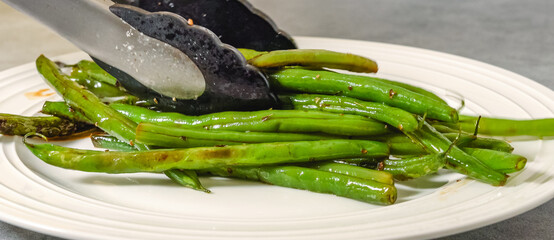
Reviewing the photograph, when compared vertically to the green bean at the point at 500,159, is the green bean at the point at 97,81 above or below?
below

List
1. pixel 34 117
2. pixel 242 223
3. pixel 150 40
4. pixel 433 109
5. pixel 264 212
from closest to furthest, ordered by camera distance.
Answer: pixel 242 223
pixel 264 212
pixel 433 109
pixel 150 40
pixel 34 117

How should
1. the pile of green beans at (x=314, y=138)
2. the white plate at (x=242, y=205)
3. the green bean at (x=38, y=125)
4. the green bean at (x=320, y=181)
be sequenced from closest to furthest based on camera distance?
the white plate at (x=242, y=205)
the green bean at (x=320, y=181)
the pile of green beans at (x=314, y=138)
the green bean at (x=38, y=125)

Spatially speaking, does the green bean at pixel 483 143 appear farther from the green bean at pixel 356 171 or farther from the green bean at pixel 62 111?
the green bean at pixel 62 111

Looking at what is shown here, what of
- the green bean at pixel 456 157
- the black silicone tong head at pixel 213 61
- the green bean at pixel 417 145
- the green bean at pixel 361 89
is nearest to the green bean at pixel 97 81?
the black silicone tong head at pixel 213 61

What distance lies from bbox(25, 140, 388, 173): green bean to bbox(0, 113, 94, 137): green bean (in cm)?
69

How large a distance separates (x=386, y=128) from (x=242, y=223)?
92 cm

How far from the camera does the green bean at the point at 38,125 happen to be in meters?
3.75

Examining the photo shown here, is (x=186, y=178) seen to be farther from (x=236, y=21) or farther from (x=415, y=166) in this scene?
(x=236, y=21)

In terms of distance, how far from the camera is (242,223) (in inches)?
107

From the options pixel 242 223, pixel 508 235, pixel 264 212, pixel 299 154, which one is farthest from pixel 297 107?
pixel 508 235

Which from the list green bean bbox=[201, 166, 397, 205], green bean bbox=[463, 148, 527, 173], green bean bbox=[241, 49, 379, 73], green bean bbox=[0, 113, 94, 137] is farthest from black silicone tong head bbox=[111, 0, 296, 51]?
green bean bbox=[463, 148, 527, 173]

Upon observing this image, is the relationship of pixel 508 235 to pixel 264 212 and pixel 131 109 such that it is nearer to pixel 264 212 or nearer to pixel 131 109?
pixel 264 212

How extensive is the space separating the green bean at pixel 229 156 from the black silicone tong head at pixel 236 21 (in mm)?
1096

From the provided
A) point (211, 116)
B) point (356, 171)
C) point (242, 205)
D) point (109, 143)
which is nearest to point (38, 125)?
point (109, 143)
